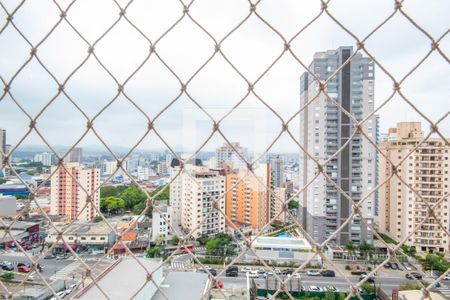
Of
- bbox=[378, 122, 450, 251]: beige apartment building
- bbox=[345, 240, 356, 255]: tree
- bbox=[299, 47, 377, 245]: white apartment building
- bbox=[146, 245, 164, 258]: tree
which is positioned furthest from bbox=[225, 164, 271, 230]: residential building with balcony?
bbox=[345, 240, 356, 255]: tree

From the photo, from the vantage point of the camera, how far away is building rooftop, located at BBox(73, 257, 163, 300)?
877mm

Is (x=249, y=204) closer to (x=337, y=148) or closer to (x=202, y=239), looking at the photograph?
(x=202, y=239)

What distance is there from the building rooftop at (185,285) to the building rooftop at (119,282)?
113 millimetres

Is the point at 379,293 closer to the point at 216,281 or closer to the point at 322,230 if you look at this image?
the point at 322,230

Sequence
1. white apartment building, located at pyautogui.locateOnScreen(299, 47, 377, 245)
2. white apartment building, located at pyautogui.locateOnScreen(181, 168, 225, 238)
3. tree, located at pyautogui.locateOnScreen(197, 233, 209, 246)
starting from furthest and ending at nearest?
white apartment building, located at pyautogui.locateOnScreen(299, 47, 377, 245) < tree, located at pyautogui.locateOnScreen(197, 233, 209, 246) < white apartment building, located at pyautogui.locateOnScreen(181, 168, 225, 238)

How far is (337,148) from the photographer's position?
5043 millimetres

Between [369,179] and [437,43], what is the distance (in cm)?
Answer: 548

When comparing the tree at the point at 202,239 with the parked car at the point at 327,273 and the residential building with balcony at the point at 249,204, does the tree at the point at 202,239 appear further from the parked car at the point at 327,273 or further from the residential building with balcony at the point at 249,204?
the parked car at the point at 327,273

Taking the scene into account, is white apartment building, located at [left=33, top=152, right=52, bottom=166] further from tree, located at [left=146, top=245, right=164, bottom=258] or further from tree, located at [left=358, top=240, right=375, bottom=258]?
tree, located at [left=358, top=240, right=375, bottom=258]

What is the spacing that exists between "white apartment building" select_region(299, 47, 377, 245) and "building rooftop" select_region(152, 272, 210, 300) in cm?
322

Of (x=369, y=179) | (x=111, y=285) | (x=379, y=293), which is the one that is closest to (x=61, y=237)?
(x=111, y=285)

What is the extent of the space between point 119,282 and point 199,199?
1.25 metres

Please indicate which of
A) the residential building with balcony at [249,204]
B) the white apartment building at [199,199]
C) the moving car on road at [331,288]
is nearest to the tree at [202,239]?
the white apartment building at [199,199]

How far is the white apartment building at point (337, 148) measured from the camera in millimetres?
4755
